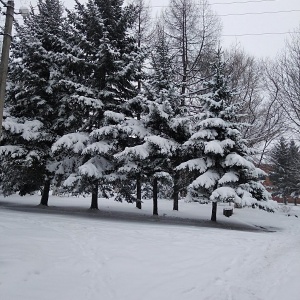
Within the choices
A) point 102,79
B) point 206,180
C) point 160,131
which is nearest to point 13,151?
point 102,79

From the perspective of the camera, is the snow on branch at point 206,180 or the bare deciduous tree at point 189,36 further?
the bare deciduous tree at point 189,36

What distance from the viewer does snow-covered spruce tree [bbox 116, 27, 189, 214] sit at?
13.2 meters

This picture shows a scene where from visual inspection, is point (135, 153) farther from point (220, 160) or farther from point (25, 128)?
point (25, 128)

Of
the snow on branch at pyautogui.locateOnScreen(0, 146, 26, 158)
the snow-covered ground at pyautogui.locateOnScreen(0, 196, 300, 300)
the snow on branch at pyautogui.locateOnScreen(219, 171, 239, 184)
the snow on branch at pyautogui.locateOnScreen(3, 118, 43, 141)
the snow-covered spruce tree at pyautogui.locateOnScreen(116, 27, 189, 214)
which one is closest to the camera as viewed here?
the snow-covered ground at pyautogui.locateOnScreen(0, 196, 300, 300)

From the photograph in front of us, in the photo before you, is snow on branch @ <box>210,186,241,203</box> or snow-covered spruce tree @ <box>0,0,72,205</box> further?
snow-covered spruce tree @ <box>0,0,72,205</box>

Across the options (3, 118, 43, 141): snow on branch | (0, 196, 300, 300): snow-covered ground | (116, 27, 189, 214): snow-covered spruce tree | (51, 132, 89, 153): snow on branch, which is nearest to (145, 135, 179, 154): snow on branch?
(116, 27, 189, 214): snow-covered spruce tree

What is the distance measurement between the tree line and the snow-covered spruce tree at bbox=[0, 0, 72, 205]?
53 millimetres

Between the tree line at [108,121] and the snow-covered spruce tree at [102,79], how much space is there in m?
0.05

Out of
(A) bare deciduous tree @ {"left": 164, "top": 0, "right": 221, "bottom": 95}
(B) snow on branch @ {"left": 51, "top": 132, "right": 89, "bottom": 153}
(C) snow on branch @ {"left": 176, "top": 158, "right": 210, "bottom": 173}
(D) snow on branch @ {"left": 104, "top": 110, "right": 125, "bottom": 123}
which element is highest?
(A) bare deciduous tree @ {"left": 164, "top": 0, "right": 221, "bottom": 95}

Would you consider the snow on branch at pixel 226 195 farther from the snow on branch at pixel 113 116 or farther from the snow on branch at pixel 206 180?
the snow on branch at pixel 113 116

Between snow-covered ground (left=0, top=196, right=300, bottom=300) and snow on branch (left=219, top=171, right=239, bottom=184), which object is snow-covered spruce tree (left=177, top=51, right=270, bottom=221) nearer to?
snow on branch (left=219, top=171, right=239, bottom=184)

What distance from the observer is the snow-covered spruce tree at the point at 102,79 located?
43.8 ft

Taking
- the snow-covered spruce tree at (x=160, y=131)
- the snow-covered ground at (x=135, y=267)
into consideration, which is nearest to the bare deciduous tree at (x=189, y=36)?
the snow-covered spruce tree at (x=160, y=131)

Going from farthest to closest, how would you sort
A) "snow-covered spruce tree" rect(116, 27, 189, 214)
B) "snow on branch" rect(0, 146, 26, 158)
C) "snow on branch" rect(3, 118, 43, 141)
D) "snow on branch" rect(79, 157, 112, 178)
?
"snow on branch" rect(3, 118, 43, 141) → "snow on branch" rect(0, 146, 26, 158) → "snow-covered spruce tree" rect(116, 27, 189, 214) → "snow on branch" rect(79, 157, 112, 178)
